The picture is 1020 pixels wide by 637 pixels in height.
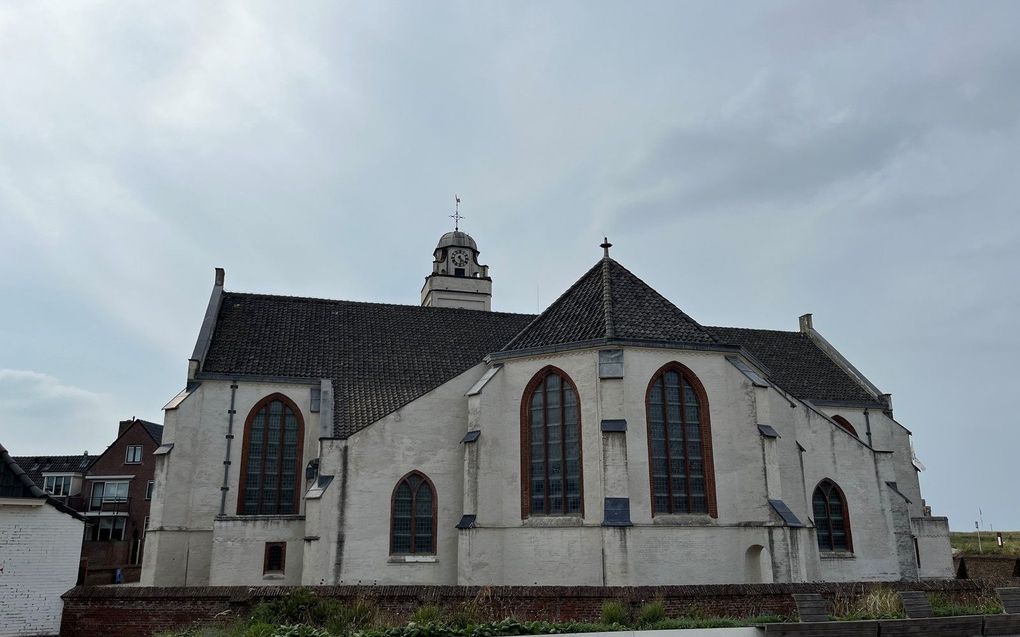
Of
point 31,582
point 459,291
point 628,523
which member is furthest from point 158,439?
point 628,523

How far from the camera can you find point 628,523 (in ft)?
65.2

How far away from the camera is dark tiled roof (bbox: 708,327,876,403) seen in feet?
118

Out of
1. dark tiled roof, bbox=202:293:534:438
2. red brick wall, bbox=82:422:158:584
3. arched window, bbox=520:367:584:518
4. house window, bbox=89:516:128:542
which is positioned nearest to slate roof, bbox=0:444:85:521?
dark tiled roof, bbox=202:293:534:438

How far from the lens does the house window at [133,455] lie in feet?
177

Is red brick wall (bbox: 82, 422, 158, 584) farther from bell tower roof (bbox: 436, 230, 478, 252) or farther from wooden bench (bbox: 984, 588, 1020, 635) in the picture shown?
wooden bench (bbox: 984, 588, 1020, 635)

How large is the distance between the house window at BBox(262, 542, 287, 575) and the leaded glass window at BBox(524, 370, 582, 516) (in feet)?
29.1

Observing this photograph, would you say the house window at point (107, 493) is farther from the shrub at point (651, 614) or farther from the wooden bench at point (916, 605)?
the wooden bench at point (916, 605)

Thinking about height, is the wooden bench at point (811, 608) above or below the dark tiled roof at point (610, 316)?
below

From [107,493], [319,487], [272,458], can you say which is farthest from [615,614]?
[107,493]

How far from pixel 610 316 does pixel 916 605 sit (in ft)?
38.1

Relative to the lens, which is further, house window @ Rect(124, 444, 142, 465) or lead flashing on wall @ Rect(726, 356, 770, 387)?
house window @ Rect(124, 444, 142, 465)

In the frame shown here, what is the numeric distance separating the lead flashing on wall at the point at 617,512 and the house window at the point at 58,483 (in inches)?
2178

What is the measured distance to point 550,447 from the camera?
876 inches

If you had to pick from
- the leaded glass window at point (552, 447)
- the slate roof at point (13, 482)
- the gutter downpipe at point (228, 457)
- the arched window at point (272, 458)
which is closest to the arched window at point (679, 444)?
the leaded glass window at point (552, 447)
